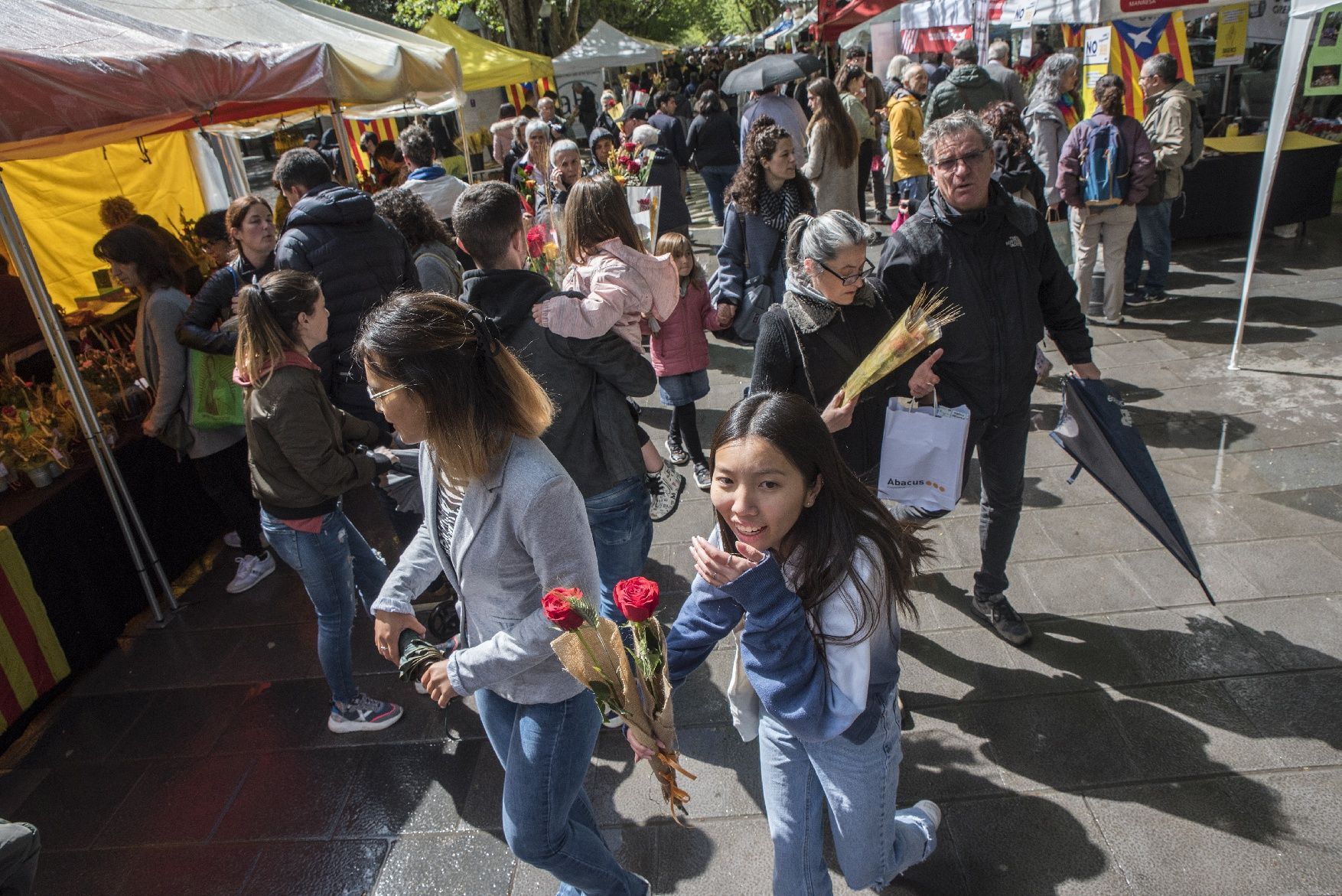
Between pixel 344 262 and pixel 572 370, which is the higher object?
pixel 344 262

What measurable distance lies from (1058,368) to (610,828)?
4916 mm

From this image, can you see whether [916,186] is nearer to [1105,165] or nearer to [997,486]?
[1105,165]

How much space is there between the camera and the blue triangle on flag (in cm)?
850

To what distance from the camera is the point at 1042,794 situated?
292cm

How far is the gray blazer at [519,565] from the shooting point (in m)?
2.04

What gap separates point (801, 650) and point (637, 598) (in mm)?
431

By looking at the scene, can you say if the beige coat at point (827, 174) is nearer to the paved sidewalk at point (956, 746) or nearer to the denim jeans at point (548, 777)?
the paved sidewalk at point (956, 746)

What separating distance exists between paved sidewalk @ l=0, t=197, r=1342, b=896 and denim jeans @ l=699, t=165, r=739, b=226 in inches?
256

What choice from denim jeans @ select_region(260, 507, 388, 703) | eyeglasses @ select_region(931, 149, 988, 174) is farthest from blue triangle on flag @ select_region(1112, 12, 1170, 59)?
denim jeans @ select_region(260, 507, 388, 703)

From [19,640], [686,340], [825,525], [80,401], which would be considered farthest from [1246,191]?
[19,640]

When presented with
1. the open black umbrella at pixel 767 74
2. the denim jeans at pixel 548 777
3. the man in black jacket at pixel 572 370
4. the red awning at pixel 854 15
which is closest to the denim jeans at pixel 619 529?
the man in black jacket at pixel 572 370

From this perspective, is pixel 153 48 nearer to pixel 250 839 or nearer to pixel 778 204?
pixel 778 204

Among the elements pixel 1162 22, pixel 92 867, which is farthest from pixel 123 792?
pixel 1162 22

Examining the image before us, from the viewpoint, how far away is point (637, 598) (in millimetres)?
1700
